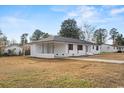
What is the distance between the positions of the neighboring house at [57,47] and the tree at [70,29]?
14538 mm

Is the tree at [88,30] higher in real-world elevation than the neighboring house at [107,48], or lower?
higher

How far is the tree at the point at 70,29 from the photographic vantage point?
134 feet

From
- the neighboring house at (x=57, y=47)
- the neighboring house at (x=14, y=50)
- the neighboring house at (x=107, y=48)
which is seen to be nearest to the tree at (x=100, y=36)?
the neighboring house at (x=107, y=48)

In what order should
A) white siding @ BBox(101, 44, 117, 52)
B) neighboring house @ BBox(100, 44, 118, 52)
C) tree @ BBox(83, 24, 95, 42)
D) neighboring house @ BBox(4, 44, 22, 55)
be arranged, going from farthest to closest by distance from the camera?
white siding @ BBox(101, 44, 117, 52), neighboring house @ BBox(100, 44, 118, 52), tree @ BBox(83, 24, 95, 42), neighboring house @ BBox(4, 44, 22, 55)

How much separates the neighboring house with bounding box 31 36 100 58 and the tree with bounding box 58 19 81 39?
1454 centimetres

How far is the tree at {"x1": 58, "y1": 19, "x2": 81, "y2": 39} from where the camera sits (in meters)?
40.9

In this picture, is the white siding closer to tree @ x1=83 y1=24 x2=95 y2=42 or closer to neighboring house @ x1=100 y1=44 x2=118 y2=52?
neighboring house @ x1=100 y1=44 x2=118 y2=52

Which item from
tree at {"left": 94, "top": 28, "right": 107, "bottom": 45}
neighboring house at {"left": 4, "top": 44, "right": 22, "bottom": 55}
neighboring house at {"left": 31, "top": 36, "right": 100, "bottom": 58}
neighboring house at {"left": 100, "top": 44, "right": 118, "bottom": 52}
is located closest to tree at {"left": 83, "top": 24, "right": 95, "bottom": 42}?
neighboring house at {"left": 100, "top": 44, "right": 118, "bottom": 52}

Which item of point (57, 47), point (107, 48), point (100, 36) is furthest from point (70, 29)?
point (57, 47)

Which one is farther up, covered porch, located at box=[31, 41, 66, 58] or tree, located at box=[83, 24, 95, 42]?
→ tree, located at box=[83, 24, 95, 42]

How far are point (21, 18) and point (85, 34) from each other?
780 inches

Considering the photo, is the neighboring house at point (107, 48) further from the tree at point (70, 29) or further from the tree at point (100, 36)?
the tree at point (70, 29)

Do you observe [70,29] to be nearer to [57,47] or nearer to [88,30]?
[88,30]

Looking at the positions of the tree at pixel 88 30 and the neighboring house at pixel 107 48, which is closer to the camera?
the tree at pixel 88 30
